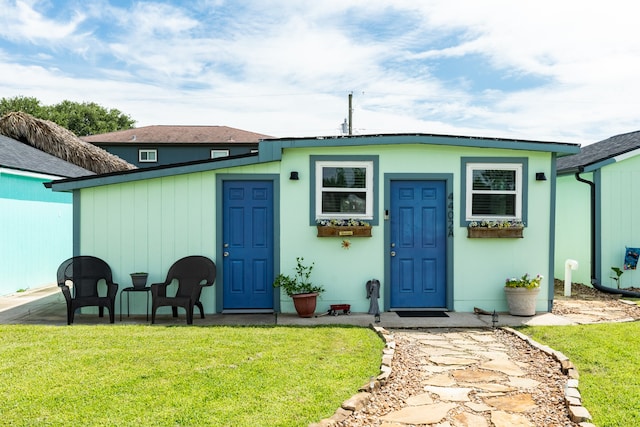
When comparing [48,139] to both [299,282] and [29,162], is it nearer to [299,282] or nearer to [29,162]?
[29,162]

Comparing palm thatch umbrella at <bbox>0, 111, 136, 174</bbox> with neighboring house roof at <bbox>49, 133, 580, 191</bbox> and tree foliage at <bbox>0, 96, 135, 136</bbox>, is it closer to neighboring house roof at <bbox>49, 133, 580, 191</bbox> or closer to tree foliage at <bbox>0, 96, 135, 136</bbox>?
neighboring house roof at <bbox>49, 133, 580, 191</bbox>

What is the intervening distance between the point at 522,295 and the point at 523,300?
2.9 inches

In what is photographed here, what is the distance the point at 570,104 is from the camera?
13.6 meters

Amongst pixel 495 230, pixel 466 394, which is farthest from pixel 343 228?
pixel 466 394

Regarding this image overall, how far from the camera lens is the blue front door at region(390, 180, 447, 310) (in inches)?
315

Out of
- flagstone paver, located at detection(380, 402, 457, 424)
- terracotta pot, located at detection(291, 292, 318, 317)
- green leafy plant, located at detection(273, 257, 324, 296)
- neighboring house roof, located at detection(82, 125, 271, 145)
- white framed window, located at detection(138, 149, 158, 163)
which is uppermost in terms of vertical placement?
neighboring house roof, located at detection(82, 125, 271, 145)

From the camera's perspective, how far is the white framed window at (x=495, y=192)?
802 centimetres

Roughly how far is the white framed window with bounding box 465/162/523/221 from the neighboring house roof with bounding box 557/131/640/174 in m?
2.80

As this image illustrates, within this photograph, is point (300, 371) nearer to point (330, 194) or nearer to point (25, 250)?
point (330, 194)

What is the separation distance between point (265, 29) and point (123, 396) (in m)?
8.54

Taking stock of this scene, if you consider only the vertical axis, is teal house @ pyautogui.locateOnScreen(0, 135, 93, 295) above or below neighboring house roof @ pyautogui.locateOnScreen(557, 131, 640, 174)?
below

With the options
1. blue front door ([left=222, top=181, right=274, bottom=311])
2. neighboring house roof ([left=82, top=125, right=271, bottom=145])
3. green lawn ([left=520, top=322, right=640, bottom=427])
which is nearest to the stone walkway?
green lawn ([left=520, top=322, right=640, bottom=427])

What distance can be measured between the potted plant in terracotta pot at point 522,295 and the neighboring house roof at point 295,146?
1.90 meters

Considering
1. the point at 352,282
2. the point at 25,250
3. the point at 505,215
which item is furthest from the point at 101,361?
the point at 25,250
